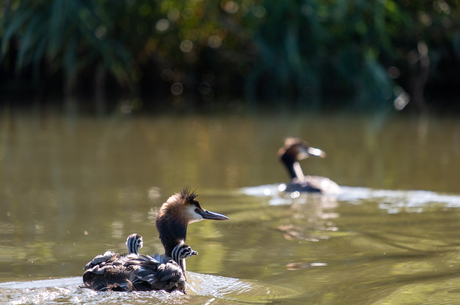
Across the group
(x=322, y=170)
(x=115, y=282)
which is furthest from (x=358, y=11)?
(x=115, y=282)

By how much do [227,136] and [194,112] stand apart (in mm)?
4559

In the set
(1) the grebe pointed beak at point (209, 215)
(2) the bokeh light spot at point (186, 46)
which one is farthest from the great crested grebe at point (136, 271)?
(2) the bokeh light spot at point (186, 46)

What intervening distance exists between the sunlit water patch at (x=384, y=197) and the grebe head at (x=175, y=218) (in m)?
2.95

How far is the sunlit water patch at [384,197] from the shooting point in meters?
7.52

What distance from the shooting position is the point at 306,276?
4945 mm

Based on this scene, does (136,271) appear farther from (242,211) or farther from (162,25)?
(162,25)

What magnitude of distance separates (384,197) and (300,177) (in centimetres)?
147

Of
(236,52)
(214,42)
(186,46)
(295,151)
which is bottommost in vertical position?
(295,151)

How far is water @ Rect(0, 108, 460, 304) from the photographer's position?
467 cm

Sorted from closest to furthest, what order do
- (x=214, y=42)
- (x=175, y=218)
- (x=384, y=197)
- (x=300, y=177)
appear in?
(x=175, y=218) → (x=384, y=197) → (x=300, y=177) → (x=214, y=42)

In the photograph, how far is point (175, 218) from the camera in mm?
4926

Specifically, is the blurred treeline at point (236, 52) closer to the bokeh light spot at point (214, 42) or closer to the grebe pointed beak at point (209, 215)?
the bokeh light spot at point (214, 42)

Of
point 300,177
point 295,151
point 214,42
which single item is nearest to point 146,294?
point 300,177

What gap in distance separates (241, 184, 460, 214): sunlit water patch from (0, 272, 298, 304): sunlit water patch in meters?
3.03
